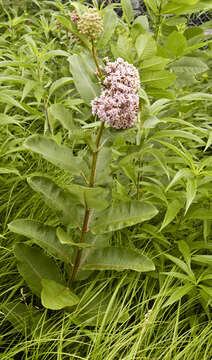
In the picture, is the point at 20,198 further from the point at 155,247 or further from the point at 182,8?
the point at 182,8

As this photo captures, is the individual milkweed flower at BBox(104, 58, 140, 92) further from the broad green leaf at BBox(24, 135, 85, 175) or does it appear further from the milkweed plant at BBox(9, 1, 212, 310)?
the broad green leaf at BBox(24, 135, 85, 175)

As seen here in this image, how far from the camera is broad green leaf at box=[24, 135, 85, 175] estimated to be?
0.90 meters

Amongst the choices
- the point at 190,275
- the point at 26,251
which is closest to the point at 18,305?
the point at 26,251

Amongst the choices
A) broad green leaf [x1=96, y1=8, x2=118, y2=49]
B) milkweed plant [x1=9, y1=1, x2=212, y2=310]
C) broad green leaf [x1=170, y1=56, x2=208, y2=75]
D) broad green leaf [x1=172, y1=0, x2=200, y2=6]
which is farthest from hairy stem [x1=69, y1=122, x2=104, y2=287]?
broad green leaf [x1=170, y1=56, x2=208, y2=75]

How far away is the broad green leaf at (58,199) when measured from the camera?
3.38 feet

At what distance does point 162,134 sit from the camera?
111 cm

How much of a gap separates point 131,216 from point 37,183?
0.90 ft

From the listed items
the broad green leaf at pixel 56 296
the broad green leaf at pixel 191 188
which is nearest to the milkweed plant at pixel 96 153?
the broad green leaf at pixel 56 296

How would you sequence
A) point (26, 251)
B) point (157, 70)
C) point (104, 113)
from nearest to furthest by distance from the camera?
point (104, 113) → point (157, 70) → point (26, 251)

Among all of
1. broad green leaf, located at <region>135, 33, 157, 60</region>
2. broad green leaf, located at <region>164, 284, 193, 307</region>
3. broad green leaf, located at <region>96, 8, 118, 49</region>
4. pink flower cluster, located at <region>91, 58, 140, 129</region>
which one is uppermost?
broad green leaf, located at <region>96, 8, 118, 49</region>

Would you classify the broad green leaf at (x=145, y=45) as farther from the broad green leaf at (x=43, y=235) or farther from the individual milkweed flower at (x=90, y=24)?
the broad green leaf at (x=43, y=235)

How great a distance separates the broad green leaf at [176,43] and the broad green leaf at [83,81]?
402 millimetres

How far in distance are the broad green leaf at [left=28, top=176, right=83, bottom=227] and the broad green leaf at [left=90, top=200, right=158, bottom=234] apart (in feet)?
0.22

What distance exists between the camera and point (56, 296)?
3.48 feet
